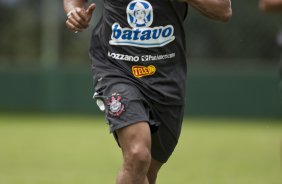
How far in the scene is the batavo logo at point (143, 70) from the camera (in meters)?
6.86

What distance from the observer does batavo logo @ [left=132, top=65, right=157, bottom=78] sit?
6.86m

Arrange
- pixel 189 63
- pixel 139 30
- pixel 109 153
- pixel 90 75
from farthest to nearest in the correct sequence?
pixel 90 75, pixel 189 63, pixel 109 153, pixel 139 30

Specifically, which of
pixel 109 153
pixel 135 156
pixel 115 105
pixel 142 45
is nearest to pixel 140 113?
pixel 115 105

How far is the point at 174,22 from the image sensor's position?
698 centimetres

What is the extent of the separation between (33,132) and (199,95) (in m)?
5.65

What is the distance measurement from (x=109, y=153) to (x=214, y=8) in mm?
7705

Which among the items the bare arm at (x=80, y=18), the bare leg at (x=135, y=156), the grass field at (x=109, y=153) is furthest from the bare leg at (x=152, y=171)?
the grass field at (x=109, y=153)

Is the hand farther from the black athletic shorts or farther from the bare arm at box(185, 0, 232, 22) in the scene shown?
the bare arm at box(185, 0, 232, 22)

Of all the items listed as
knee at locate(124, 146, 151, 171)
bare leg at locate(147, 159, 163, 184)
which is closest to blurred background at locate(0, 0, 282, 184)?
bare leg at locate(147, 159, 163, 184)

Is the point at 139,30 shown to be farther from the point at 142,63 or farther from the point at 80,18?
the point at 80,18

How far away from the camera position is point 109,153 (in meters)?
14.0

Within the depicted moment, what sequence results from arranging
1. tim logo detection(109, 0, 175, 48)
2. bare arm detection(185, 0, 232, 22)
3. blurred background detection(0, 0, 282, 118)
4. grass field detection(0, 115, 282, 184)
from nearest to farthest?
bare arm detection(185, 0, 232, 22) < tim logo detection(109, 0, 175, 48) < grass field detection(0, 115, 282, 184) < blurred background detection(0, 0, 282, 118)

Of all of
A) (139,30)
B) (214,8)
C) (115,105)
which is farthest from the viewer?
(139,30)

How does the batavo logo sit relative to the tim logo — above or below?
below
